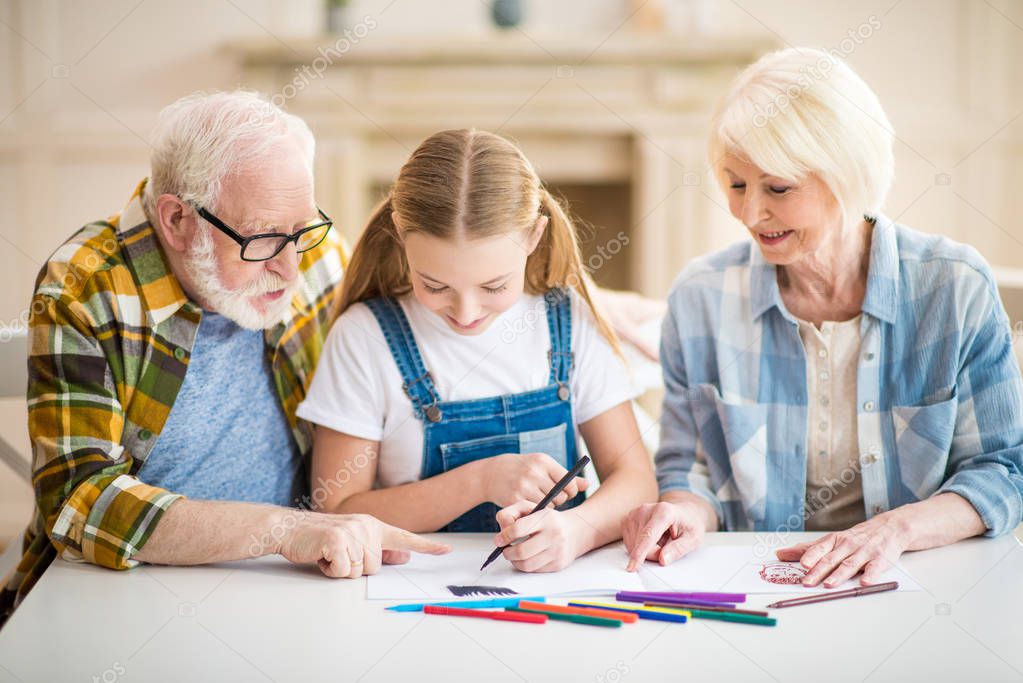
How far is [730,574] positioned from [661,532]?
11 centimetres

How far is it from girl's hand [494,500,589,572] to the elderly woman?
3.9 inches

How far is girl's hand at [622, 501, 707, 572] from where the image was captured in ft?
4.24

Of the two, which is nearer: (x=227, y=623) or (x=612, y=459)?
(x=227, y=623)

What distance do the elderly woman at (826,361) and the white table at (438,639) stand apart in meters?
0.15

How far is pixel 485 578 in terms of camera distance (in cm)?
124

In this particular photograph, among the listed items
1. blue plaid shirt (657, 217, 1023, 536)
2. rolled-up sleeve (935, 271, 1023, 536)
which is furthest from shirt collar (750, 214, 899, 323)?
rolled-up sleeve (935, 271, 1023, 536)

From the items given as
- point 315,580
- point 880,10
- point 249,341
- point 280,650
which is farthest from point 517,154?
point 880,10

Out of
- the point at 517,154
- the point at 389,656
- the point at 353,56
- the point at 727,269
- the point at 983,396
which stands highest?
the point at 353,56

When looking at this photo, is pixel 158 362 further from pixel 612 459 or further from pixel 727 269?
pixel 727 269

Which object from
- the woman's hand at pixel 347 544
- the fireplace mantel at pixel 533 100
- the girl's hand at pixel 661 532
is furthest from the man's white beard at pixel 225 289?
the fireplace mantel at pixel 533 100

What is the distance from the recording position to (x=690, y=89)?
4.12 meters

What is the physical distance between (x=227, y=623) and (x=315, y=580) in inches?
5.5

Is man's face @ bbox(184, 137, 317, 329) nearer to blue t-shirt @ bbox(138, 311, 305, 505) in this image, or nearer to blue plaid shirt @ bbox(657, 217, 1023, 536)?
blue t-shirt @ bbox(138, 311, 305, 505)

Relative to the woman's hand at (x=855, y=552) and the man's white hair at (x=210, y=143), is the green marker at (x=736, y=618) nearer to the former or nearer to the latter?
the woman's hand at (x=855, y=552)
